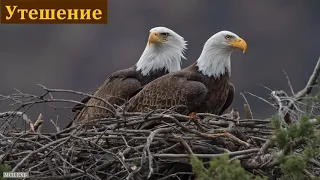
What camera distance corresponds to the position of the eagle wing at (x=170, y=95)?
6121 mm

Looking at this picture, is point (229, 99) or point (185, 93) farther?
point (229, 99)

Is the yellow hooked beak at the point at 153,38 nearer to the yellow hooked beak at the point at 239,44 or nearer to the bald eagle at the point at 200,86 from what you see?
the bald eagle at the point at 200,86

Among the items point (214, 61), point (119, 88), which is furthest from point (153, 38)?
point (214, 61)

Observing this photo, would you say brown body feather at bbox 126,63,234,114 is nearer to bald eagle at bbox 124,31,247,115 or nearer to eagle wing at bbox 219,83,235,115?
bald eagle at bbox 124,31,247,115

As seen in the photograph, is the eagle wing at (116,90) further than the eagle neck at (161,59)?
No

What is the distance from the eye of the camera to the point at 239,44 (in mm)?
6430

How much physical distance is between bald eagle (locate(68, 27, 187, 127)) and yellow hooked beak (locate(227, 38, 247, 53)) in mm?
632

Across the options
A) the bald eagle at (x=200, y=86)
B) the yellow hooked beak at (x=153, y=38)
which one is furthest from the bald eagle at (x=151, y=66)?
the bald eagle at (x=200, y=86)

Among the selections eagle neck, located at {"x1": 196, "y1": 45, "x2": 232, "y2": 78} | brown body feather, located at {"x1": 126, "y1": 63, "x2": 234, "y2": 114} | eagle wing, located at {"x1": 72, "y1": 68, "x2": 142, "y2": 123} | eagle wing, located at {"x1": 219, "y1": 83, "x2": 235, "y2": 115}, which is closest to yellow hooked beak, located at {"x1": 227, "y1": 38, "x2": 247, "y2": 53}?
eagle neck, located at {"x1": 196, "y1": 45, "x2": 232, "y2": 78}

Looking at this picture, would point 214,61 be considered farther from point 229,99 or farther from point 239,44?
point 229,99

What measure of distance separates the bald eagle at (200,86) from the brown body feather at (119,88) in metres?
0.30

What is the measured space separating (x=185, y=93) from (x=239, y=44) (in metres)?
0.63

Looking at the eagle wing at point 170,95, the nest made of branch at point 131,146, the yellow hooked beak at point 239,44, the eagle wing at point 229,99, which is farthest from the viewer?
the eagle wing at point 229,99

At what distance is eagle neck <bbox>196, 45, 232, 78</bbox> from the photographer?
21.1ft
